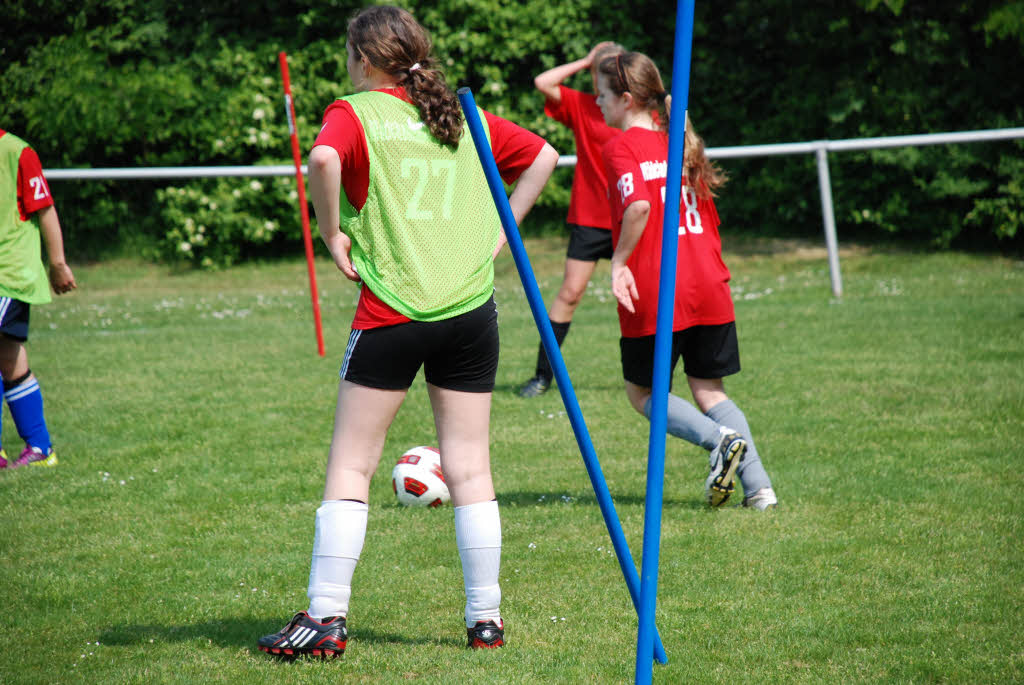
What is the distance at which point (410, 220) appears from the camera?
3.27 metres

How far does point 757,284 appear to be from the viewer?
12453mm

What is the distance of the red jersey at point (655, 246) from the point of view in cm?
456

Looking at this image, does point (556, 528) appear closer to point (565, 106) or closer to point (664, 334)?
point (664, 334)

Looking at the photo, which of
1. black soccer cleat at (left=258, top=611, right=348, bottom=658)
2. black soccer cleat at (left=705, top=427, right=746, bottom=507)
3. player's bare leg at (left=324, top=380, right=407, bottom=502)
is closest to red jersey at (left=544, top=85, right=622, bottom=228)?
black soccer cleat at (left=705, top=427, right=746, bottom=507)

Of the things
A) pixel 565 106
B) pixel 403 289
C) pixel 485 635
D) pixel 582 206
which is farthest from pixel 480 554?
pixel 565 106

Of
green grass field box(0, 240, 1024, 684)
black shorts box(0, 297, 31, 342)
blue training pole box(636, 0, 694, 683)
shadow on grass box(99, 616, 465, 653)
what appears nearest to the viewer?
blue training pole box(636, 0, 694, 683)

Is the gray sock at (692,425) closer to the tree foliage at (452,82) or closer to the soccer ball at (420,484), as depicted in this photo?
the soccer ball at (420,484)

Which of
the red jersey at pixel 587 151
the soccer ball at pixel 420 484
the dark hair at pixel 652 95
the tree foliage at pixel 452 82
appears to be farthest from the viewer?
the tree foliage at pixel 452 82

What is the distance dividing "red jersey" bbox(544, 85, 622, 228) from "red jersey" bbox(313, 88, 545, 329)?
3785 mm

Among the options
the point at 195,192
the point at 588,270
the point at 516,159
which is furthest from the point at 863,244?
the point at 516,159

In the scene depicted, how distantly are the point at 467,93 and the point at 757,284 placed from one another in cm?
1024

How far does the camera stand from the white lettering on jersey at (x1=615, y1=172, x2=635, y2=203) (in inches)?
177

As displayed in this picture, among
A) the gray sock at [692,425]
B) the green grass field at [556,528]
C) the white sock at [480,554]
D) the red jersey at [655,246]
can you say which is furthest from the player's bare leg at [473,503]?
the gray sock at [692,425]

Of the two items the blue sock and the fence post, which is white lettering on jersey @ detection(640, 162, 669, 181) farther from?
the fence post
